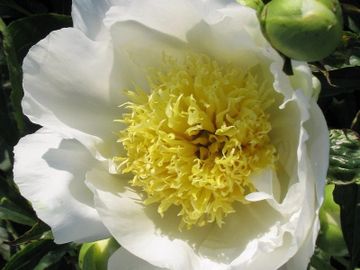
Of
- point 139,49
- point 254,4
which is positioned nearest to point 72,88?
point 139,49

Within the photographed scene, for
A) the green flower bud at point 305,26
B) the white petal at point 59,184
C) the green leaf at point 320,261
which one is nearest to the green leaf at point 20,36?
the white petal at point 59,184

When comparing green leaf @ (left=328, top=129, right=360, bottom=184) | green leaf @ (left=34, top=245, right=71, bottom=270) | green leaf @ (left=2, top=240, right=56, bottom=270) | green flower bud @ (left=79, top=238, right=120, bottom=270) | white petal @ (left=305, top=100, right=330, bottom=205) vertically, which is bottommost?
green leaf @ (left=34, top=245, right=71, bottom=270)

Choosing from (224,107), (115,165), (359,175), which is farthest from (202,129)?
(359,175)

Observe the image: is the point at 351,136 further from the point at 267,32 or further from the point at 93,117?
the point at 93,117

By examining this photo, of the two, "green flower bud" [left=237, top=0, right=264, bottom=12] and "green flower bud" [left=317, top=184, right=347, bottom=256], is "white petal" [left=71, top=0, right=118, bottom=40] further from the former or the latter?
"green flower bud" [left=317, top=184, right=347, bottom=256]

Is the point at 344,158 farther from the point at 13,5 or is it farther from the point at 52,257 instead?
the point at 13,5

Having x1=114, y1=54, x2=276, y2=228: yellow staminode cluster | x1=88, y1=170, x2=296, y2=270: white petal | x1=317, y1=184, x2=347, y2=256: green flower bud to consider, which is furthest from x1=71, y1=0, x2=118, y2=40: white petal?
x1=317, y1=184, x2=347, y2=256: green flower bud
